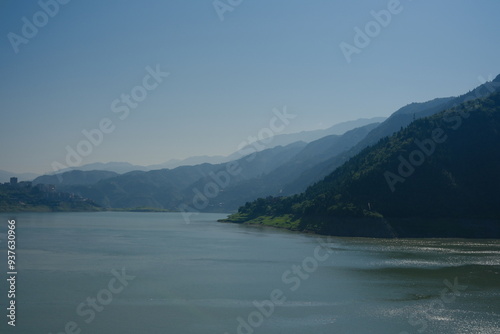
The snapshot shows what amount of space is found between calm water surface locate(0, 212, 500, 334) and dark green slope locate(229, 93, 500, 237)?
63.5 feet

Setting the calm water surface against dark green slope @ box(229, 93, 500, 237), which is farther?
dark green slope @ box(229, 93, 500, 237)

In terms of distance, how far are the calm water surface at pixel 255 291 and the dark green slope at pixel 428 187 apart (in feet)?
63.5

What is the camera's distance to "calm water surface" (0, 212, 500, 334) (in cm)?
2341

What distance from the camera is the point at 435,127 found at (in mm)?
91312

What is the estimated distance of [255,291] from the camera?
31.0 meters

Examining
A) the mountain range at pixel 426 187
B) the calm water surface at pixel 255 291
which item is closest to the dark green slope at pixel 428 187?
the mountain range at pixel 426 187

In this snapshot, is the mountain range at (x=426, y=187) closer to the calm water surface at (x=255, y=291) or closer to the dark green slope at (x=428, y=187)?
the dark green slope at (x=428, y=187)

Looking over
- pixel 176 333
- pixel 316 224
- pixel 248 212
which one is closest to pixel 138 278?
pixel 176 333

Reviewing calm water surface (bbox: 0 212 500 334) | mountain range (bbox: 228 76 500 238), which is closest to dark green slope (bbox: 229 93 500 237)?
mountain range (bbox: 228 76 500 238)

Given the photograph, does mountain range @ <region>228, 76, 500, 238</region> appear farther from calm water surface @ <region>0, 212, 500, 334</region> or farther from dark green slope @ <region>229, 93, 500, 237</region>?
calm water surface @ <region>0, 212, 500, 334</region>

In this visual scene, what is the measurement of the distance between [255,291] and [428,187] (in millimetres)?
55356

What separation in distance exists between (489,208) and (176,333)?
67.5 meters

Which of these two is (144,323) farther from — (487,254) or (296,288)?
(487,254)

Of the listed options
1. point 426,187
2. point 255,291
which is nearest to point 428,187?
point 426,187
